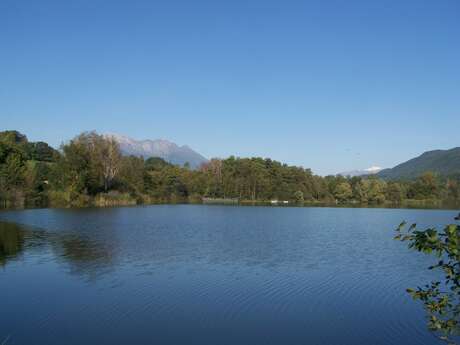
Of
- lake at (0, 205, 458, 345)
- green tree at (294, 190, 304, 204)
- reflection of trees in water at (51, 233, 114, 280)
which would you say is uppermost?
green tree at (294, 190, 304, 204)

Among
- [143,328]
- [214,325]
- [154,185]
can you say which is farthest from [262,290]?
[154,185]

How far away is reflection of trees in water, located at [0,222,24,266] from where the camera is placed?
20.5 meters

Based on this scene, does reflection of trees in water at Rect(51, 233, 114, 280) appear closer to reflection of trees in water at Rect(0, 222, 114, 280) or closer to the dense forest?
reflection of trees in water at Rect(0, 222, 114, 280)

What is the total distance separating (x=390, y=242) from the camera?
2886cm

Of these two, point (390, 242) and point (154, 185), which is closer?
point (390, 242)

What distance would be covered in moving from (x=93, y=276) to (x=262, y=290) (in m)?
6.63

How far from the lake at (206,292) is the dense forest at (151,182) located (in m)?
41.7

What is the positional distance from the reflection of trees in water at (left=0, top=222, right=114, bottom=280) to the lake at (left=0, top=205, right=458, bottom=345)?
0.06 metres

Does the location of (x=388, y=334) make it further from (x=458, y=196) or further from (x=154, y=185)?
(x=458, y=196)

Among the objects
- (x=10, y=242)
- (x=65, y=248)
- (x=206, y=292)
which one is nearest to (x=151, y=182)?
(x=10, y=242)

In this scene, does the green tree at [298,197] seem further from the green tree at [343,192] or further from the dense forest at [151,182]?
the green tree at [343,192]

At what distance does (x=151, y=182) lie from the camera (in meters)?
104

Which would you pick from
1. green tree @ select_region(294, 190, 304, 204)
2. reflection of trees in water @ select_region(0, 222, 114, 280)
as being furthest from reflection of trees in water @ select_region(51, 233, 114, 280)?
green tree @ select_region(294, 190, 304, 204)

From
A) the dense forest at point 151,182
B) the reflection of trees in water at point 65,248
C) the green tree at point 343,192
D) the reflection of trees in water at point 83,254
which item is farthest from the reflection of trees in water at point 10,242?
the green tree at point 343,192
